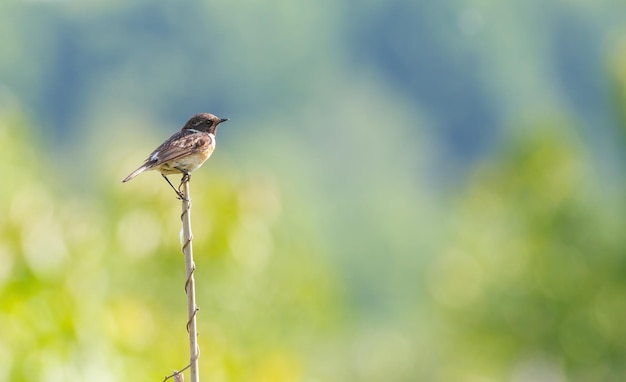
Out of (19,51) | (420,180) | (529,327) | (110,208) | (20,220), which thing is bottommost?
(20,220)

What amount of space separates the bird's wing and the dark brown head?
0.54 ft

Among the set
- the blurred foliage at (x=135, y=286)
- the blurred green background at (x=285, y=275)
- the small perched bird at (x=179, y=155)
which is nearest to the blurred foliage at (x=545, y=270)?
the blurred green background at (x=285, y=275)

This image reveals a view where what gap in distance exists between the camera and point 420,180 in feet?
563

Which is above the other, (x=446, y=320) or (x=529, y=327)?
(x=446, y=320)

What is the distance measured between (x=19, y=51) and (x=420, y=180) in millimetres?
80004

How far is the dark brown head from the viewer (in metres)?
5.69

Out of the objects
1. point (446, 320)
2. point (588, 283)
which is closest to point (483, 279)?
point (446, 320)

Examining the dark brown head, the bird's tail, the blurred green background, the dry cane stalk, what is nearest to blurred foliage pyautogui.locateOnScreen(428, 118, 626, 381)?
the blurred green background

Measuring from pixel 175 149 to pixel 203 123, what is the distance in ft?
1.63

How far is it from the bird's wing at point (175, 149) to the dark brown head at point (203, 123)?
0.54 feet

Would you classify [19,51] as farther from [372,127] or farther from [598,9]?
[598,9]

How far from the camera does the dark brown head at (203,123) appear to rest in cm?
569

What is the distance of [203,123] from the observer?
579 cm

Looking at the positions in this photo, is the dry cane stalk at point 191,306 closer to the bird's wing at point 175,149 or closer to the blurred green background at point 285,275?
the bird's wing at point 175,149
